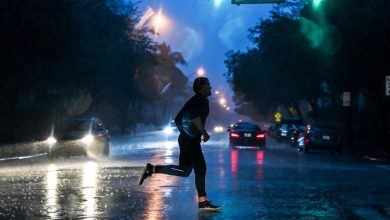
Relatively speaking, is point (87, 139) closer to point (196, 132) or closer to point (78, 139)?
point (78, 139)

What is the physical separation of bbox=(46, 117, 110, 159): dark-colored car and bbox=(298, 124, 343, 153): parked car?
11813mm

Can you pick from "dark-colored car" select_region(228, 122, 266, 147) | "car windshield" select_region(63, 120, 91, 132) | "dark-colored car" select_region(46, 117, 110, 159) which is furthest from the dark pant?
"dark-colored car" select_region(228, 122, 266, 147)

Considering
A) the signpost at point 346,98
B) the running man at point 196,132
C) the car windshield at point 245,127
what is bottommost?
the running man at point 196,132

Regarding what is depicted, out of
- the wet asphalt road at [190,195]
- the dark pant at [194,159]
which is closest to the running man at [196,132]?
Answer: the dark pant at [194,159]

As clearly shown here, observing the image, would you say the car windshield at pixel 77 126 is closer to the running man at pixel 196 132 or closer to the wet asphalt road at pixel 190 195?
the wet asphalt road at pixel 190 195

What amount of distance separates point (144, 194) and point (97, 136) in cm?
1661

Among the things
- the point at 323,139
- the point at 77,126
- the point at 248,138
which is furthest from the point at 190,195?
the point at 248,138

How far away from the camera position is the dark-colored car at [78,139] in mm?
29297

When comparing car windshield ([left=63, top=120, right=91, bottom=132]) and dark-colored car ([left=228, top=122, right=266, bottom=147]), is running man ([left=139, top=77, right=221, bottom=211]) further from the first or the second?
dark-colored car ([left=228, top=122, right=266, bottom=147])

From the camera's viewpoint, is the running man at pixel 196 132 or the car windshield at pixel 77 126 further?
the car windshield at pixel 77 126

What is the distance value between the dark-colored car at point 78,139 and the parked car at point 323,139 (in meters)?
11.8

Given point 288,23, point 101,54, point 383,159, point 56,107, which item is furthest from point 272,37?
point 383,159

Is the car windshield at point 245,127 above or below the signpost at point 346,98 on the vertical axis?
below

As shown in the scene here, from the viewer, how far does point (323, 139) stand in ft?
125
